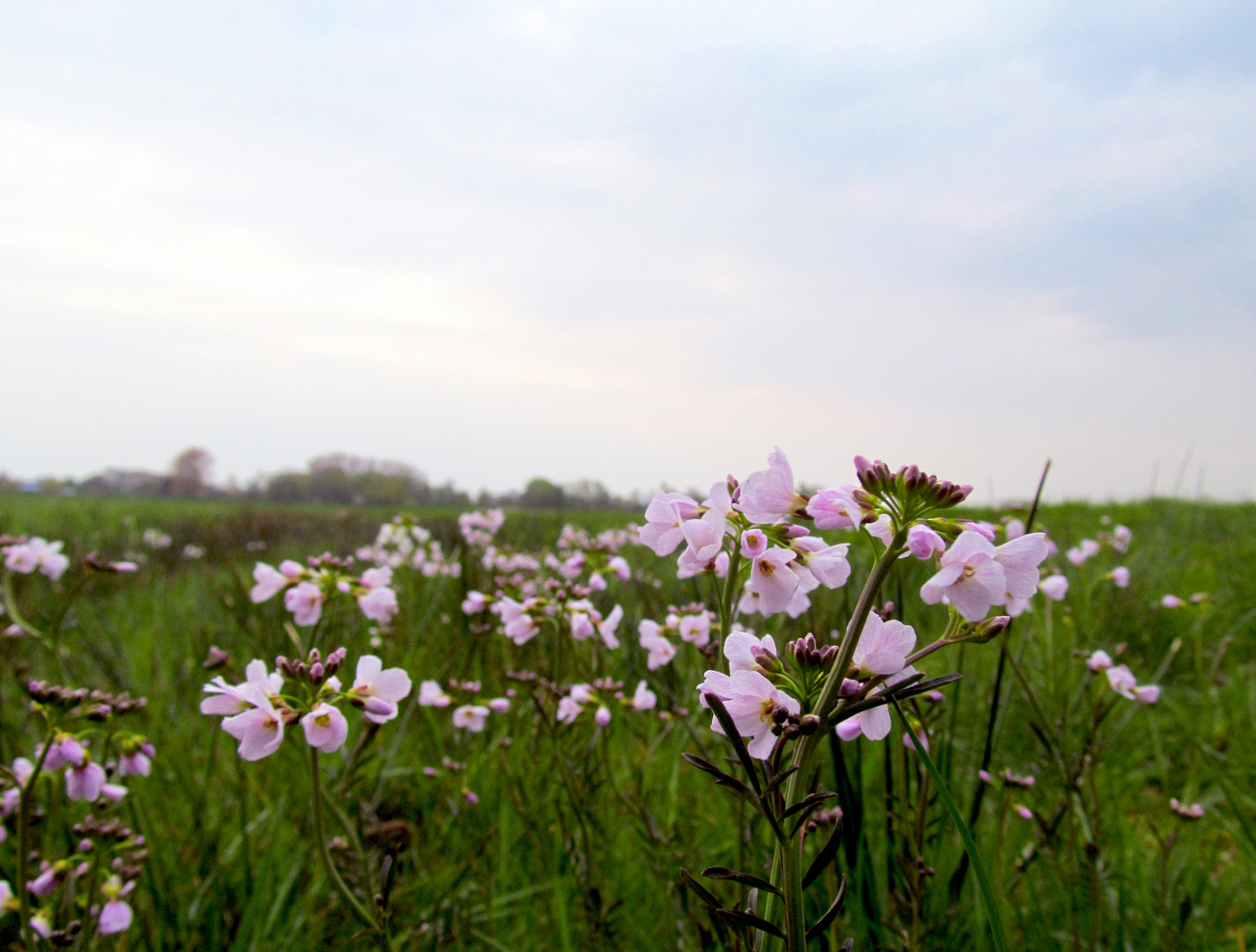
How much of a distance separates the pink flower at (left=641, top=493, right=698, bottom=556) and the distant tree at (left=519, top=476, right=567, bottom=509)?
26.4 feet

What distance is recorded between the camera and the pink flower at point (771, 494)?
97 centimetres

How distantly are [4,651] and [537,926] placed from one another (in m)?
3.13

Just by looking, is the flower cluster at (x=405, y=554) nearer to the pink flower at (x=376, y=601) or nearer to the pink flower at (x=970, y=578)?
the pink flower at (x=376, y=601)

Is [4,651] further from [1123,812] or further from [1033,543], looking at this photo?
[1123,812]

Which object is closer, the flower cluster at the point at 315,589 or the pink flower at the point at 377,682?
the pink flower at the point at 377,682

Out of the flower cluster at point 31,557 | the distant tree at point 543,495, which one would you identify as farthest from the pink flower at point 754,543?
the distant tree at point 543,495

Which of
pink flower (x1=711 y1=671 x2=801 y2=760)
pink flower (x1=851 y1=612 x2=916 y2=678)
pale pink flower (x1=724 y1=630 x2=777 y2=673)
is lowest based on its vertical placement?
pink flower (x1=711 y1=671 x2=801 y2=760)

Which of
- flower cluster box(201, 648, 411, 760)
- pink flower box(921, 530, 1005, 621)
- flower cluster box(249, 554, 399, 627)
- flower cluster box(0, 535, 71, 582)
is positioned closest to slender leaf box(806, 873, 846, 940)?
pink flower box(921, 530, 1005, 621)

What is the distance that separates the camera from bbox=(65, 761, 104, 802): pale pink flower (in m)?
1.84

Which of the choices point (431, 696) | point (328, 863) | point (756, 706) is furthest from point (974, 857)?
point (431, 696)

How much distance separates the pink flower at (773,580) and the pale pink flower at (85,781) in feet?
5.86

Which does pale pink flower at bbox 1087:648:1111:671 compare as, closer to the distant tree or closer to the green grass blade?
the green grass blade

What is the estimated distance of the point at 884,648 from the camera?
891 mm

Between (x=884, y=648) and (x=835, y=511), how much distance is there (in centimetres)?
17
